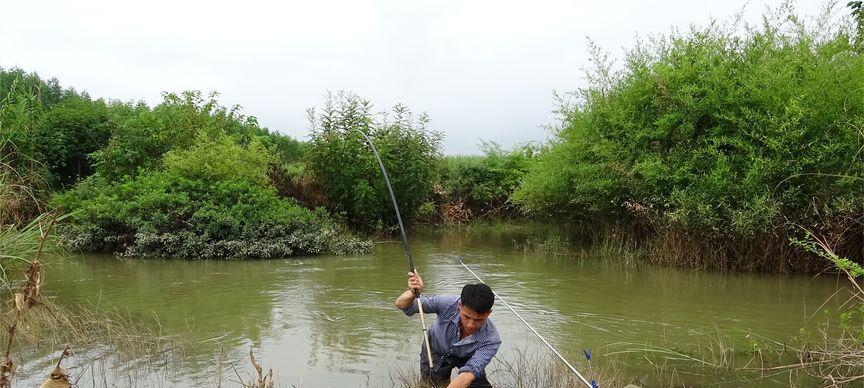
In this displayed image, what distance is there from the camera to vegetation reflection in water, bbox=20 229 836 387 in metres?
6.02

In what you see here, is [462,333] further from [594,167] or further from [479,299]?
[594,167]

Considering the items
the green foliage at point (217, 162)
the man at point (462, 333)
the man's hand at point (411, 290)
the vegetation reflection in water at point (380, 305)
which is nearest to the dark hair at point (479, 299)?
the man at point (462, 333)

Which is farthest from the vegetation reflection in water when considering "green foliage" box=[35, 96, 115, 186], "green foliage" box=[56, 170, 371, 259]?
"green foliage" box=[35, 96, 115, 186]

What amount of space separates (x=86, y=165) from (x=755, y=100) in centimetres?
1584

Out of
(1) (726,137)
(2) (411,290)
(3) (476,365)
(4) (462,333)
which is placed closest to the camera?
(3) (476,365)

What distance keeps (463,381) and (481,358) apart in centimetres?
27

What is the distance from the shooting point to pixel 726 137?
10461 millimetres

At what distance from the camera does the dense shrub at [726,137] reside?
971 cm

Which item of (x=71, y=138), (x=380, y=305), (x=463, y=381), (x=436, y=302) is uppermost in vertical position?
(x=71, y=138)

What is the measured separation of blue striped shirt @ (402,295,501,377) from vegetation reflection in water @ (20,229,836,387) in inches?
39.4

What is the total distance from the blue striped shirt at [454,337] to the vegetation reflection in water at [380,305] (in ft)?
3.29

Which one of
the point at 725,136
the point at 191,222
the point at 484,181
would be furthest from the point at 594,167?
the point at 484,181

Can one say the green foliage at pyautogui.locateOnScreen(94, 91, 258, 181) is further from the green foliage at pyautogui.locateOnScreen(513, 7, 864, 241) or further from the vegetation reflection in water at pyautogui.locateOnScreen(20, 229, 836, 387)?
the green foliage at pyautogui.locateOnScreen(513, 7, 864, 241)

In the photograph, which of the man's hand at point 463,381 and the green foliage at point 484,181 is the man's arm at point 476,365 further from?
the green foliage at point 484,181
